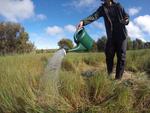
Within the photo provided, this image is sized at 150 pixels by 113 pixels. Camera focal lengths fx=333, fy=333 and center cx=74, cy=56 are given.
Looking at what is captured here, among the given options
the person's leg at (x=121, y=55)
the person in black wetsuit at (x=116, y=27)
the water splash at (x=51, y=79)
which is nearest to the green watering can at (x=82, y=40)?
the person in black wetsuit at (x=116, y=27)

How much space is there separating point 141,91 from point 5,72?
2.18 metres

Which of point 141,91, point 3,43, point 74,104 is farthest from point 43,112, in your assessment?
point 3,43

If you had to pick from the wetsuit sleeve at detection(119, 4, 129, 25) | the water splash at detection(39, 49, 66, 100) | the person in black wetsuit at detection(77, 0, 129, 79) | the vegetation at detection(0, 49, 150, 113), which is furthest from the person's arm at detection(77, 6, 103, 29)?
the vegetation at detection(0, 49, 150, 113)

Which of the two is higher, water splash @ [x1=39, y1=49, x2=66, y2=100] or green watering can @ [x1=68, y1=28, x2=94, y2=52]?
green watering can @ [x1=68, y1=28, x2=94, y2=52]

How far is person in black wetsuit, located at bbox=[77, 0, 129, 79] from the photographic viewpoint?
6074 mm

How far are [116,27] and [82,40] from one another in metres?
0.90

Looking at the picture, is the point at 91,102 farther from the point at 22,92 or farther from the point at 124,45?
the point at 124,45

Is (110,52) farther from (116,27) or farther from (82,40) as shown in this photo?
(82,40)

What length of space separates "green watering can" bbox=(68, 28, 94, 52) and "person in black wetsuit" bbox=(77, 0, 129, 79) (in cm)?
28

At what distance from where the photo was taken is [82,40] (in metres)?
5.55

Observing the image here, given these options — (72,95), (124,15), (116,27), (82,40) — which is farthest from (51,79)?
(124,15)

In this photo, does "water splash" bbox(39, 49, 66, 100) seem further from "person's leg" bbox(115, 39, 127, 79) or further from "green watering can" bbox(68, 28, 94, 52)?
"person's leg" bbox(115, 39, 127, 79)

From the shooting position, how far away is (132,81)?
540 centimetres

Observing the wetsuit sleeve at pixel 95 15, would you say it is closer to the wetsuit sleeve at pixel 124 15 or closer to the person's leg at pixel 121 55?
the wetsuit sleeve at pixel 124 15
